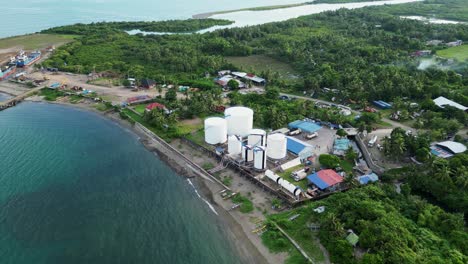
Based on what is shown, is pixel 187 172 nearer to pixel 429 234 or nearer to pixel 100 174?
pixel 100 174

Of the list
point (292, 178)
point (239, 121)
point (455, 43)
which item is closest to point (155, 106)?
point (239, 121)

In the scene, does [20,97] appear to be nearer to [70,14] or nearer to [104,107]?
[104,107]

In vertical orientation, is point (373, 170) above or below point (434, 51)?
below

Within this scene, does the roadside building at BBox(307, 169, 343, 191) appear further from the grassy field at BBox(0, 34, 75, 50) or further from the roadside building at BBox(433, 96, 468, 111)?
the grassy field at BBox(0, 34, 75, 50)

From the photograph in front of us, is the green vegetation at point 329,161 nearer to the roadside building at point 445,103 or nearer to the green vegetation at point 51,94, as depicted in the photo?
the roadside building at point 445,103

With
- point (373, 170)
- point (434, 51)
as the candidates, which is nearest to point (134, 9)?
point (434, 51)

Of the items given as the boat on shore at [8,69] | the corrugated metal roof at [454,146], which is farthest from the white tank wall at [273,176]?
the boat on shore at [8,69]
